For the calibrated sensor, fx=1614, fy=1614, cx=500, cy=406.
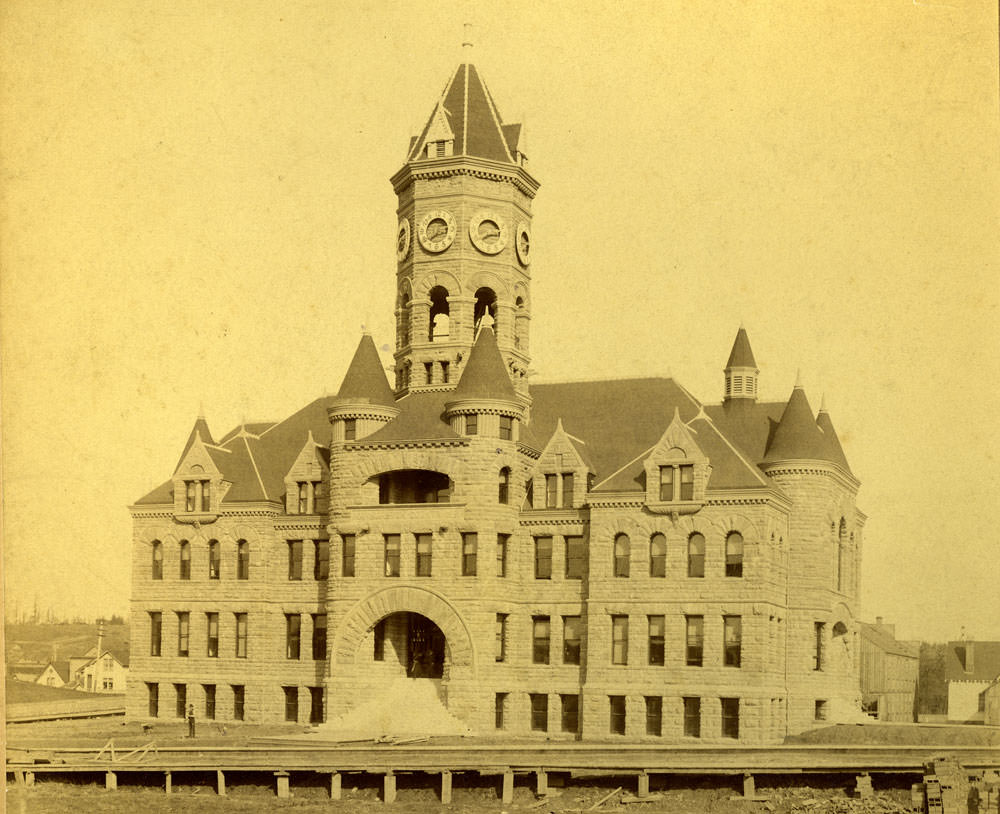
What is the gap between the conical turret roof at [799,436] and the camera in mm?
52531

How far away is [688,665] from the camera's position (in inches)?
1992

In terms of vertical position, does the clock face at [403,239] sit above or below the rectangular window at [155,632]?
above

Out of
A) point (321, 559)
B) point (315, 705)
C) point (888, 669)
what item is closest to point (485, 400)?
point (321, 559)

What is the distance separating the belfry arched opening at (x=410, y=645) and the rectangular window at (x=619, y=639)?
5516 mm

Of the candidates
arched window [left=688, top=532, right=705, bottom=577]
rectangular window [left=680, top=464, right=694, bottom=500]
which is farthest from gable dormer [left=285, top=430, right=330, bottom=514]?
arched window [left=688, top=532, right=705, bottom=577]

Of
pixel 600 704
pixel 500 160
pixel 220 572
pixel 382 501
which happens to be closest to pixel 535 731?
pixel 600 704

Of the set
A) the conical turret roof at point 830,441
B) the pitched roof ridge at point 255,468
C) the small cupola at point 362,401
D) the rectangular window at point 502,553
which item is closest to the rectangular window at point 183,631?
the pitched roof ridge at point 255,468

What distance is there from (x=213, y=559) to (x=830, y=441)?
71.5 feet

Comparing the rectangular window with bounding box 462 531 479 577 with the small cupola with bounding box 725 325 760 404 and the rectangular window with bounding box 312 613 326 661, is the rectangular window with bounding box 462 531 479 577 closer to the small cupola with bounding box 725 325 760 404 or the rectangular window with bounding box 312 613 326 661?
the rectangular window with bounding box 312 613 326 661

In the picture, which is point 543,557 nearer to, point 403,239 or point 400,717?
point 400,717

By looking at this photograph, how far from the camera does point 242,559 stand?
186 ft

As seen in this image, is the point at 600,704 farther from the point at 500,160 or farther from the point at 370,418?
the point at 500,160

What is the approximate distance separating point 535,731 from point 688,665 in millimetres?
5630

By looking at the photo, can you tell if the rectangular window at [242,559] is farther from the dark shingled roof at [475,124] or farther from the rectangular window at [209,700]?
the dark shingled roof at [475,124]
